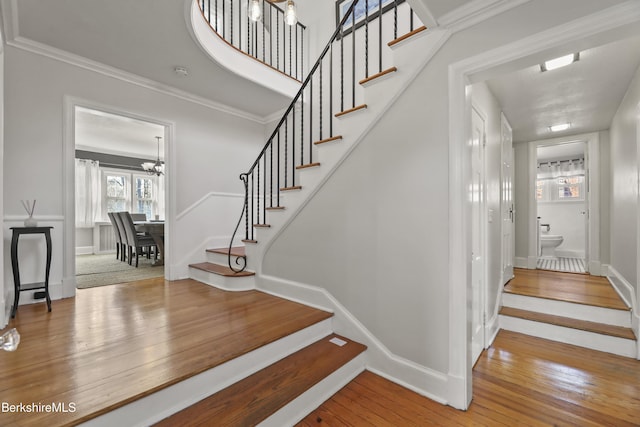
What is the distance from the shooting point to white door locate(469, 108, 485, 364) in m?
2.19

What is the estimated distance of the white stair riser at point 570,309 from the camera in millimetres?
2574

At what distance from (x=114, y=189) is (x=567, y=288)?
9329 mm

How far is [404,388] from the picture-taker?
185 cm

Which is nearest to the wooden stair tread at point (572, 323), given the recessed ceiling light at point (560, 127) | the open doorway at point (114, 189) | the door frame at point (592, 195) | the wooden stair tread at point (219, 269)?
the door frame at point (592, 195)

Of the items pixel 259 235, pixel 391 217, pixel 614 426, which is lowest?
pixel 614 426

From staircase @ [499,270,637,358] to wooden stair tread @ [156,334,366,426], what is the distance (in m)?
1.97

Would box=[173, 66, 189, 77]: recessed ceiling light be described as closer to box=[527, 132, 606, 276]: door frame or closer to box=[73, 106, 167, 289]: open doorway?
box=[73, 106, 167, 289]: open doorway

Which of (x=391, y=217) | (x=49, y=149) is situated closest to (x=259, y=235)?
(x=391, y=217)

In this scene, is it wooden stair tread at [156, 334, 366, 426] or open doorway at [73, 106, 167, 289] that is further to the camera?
open doorway at [73, 106, 167, 289]

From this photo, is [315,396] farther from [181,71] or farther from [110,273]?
[110,273]

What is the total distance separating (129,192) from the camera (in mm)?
7473

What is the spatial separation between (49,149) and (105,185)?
500cm

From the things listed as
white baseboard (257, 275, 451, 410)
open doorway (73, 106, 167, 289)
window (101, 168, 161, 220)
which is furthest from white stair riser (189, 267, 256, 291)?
window (101, 168, 161, 220)

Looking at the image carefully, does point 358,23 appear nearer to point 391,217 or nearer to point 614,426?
point 391,217
